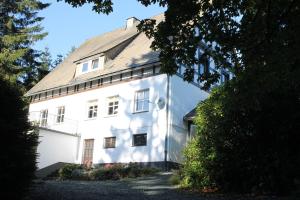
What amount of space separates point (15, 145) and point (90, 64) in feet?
77.5

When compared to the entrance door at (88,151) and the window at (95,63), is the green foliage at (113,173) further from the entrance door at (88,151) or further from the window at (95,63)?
the window at (95,63)

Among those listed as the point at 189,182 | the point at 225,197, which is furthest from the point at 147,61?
the point at 225,197

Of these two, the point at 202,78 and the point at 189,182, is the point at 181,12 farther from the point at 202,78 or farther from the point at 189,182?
the point at 189,182

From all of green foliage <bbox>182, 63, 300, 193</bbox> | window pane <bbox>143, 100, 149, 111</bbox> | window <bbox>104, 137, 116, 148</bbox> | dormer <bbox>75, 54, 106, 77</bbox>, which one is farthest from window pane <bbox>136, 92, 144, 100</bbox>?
green foliage <bbox>182, 63, 300, 193</bbox>

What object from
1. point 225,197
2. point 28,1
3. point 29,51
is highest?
point 28,1

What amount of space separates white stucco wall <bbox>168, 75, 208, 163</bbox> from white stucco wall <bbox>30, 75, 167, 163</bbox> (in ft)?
1.65

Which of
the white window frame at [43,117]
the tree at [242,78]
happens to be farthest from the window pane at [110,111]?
the tree at [242,78]

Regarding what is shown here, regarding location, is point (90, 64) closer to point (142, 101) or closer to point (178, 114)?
point (142, 101)

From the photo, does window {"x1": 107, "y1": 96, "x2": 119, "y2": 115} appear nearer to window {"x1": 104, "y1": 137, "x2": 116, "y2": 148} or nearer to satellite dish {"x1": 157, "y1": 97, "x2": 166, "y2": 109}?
window {"x1": 104, "y1": 137, "x2": 116, "y2": 148}

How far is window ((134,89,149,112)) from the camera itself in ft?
94.6

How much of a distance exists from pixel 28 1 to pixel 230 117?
3424 cm

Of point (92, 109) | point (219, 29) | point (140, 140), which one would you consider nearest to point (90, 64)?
point (92, 109)

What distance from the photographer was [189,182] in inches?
634

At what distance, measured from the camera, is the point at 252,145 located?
46.8ft
